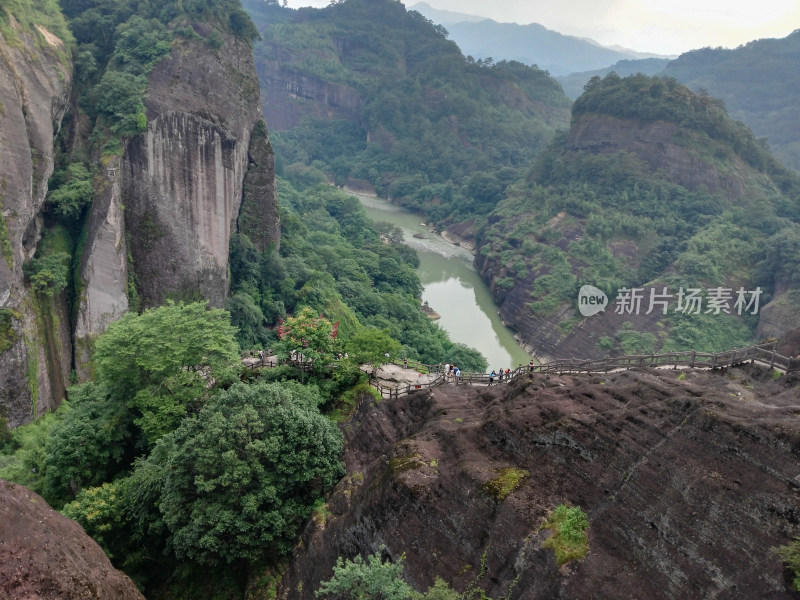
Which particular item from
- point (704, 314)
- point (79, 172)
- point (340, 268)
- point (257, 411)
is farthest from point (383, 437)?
point (704, 314)

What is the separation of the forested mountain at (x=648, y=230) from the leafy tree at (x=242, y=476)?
28.7 meters

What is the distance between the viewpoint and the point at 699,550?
7.68 metres

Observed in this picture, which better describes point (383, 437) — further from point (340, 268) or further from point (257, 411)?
point (340, 268)

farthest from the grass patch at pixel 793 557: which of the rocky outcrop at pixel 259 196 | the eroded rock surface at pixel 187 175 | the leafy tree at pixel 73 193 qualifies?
the rocky outcrop at pixel 259 196

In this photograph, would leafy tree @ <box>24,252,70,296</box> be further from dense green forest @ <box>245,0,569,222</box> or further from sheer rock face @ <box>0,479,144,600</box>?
dense green forest @ <box>245,0,569,222</box>

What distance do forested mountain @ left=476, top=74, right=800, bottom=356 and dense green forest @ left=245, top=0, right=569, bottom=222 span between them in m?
16.2

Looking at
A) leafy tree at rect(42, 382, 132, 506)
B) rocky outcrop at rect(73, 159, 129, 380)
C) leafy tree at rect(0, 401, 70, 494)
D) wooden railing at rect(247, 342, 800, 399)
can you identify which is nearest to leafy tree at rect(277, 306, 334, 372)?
wooden railing at rect(247, 342, 800, 399)

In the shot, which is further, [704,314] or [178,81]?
[704,314]

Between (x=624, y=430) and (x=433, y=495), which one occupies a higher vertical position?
(x=624, y=430)

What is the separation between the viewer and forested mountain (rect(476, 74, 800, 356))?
38.2 metres

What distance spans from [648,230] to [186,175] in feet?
129

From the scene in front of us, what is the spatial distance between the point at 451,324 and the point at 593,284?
1202cm

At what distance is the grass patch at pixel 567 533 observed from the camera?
336 inches

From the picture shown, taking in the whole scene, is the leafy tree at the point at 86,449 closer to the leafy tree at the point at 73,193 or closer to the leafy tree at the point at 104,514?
the leafy tree at the point at 104,514
